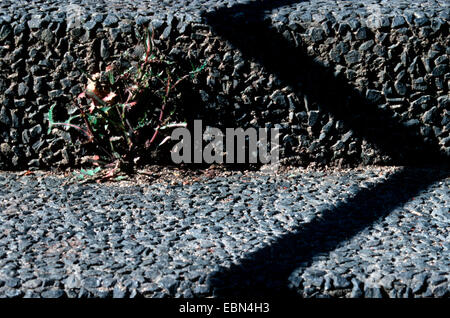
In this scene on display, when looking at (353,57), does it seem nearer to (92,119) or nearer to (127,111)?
(127,111)

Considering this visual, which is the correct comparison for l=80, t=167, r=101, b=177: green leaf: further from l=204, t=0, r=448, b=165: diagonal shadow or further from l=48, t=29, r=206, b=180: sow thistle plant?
l=204, t=0, r=448, b=165: diagonal shadow

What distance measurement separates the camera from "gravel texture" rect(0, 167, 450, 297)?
2.92m

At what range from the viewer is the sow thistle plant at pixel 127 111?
14.2 ft

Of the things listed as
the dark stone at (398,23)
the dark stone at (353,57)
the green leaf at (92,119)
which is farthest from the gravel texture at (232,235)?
the dark stone at (398,23)

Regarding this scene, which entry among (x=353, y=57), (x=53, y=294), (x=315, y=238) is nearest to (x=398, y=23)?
(x=353, y=57)

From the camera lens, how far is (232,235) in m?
3.45

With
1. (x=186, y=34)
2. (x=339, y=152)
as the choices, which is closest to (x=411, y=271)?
(x=339, y=152)

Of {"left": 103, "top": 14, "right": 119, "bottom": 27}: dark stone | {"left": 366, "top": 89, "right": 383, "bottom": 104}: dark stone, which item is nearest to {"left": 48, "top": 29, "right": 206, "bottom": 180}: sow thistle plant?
{"left": 103, "top": 14, "right": 119, "bottom": 27}: dark stone

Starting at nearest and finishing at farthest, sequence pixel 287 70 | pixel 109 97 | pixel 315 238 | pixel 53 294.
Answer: pixel 53 294
pixel 315 238
pixel 109 97
pixel 287 70

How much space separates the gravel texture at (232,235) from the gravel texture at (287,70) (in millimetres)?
296

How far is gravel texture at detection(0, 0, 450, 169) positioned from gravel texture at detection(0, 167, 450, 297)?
296mm

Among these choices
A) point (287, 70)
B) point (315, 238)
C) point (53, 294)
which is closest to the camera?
point (53, 294)

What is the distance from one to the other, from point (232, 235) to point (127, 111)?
1.37 metres

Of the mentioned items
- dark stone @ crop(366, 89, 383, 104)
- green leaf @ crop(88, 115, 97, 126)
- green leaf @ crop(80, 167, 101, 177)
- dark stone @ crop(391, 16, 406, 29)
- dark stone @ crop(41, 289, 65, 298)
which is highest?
dark stone @ crop(391, 16, 406, 29)
